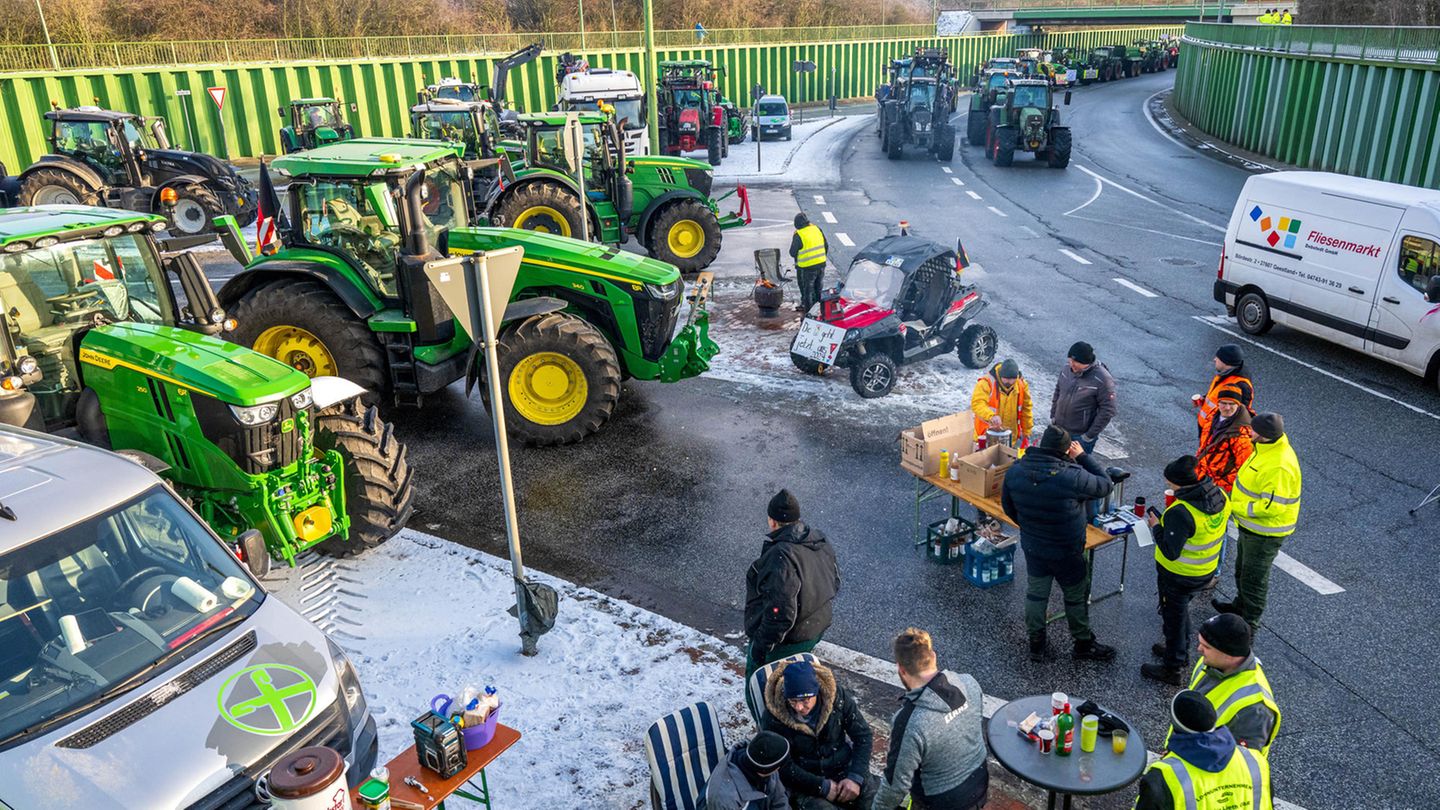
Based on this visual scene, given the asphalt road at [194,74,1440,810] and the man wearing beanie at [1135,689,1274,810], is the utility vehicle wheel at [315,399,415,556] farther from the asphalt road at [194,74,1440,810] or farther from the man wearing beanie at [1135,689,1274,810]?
the man wearing beanie at [1135,689,1274,810]

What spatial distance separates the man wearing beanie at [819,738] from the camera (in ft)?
14.6

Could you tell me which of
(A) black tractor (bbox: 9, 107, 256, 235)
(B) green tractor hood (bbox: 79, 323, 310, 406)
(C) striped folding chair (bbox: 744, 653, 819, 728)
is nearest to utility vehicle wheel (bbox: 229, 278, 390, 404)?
(B) green tractor hood (bbox: 79, 323, 310, 406)

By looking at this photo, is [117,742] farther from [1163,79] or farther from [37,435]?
[1163,79]

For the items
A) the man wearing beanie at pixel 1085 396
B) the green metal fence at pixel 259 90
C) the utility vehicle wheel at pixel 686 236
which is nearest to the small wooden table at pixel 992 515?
the man wearing beanie at pixel 1085 396

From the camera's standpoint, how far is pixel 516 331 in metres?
9.73

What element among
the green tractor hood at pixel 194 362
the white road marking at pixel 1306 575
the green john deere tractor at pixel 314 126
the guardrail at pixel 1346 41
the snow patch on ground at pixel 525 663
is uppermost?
the guardrail at pixel 1346 41

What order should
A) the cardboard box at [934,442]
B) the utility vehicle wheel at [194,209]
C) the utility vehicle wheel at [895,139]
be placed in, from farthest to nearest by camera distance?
the utility vehicle wheel at [895,139]
the utility vehicle wheel at [194,209]
the cardboard box at [934,442]

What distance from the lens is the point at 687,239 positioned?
1697 centimetres

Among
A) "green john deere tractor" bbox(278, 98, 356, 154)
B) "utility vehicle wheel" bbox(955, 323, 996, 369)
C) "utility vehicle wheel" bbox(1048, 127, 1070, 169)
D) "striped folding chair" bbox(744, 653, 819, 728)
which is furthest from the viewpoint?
"utility vehicle wheel" bbox(1048, 127, 1070, 169)

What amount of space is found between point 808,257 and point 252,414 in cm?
818

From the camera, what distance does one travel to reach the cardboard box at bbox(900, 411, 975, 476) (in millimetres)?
7957

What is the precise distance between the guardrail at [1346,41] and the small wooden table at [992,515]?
A: 18.8 metres

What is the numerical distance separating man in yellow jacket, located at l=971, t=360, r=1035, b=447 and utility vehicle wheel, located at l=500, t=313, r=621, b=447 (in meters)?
3.49

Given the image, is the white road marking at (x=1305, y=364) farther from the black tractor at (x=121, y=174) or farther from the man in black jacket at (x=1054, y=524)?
the black tractor at (x=121, y=174)
